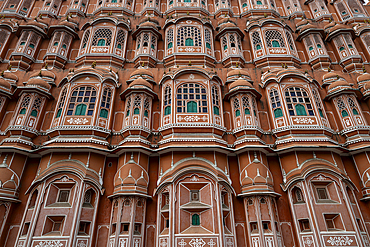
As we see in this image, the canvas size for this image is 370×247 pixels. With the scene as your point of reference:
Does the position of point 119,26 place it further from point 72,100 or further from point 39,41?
point 72,100

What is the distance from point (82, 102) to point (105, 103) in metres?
1.29

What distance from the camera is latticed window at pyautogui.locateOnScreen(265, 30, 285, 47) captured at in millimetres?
19844

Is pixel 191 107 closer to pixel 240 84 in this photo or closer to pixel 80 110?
pixel 240 84

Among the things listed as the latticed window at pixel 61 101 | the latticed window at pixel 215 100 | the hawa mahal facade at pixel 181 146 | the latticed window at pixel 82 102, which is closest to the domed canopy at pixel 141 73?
the hawa mahal facade at pixel 181 146

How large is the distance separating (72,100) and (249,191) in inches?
442

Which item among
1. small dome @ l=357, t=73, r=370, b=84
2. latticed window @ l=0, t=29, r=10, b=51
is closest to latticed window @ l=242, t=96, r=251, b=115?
small dome @ l=357, t=73, r=370, b=84

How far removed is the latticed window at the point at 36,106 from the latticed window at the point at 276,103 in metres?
14.1

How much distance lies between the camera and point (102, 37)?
19953mm

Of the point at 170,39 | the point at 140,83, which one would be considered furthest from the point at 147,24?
the point at 140,83

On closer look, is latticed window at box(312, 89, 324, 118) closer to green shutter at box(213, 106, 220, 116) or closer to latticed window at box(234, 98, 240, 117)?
latticed window at box(234, 98, 240, 117)

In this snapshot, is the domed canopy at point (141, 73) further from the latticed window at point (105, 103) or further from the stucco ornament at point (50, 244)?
the stucco ornament at point (50, 244)

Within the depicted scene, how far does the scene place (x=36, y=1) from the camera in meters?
25.8

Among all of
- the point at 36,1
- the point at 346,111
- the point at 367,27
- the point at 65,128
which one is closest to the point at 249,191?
the point at 346,111

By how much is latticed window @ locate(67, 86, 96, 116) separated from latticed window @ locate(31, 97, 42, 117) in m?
2.09
